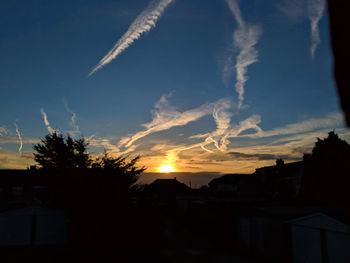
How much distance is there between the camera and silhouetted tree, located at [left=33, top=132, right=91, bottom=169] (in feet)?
61.6

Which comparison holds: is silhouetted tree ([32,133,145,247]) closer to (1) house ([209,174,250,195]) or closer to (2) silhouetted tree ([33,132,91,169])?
(2) silhouetted tree ([33,132,91,169])

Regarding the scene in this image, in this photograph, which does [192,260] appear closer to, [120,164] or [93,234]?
[93,234]

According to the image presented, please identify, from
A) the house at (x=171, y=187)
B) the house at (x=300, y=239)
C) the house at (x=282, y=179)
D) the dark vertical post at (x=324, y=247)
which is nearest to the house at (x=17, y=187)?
the house at (x=171, y=187)

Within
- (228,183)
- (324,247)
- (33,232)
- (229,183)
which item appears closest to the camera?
(324,247)

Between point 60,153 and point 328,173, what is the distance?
103 feet

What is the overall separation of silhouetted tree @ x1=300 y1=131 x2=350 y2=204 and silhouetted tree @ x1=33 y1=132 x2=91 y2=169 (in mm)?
28679

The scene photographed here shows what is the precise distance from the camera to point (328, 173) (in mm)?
33875

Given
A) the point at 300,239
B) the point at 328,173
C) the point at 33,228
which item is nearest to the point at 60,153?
the point at 33,228

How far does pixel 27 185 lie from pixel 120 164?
1602 inches

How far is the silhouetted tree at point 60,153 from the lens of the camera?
1878cm

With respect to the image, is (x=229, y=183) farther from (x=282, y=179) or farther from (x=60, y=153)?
(x=60, y=153)

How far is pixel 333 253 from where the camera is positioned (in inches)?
393

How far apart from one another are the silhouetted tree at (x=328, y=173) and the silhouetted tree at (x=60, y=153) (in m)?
28.7

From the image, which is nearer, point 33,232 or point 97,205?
point 97,205
